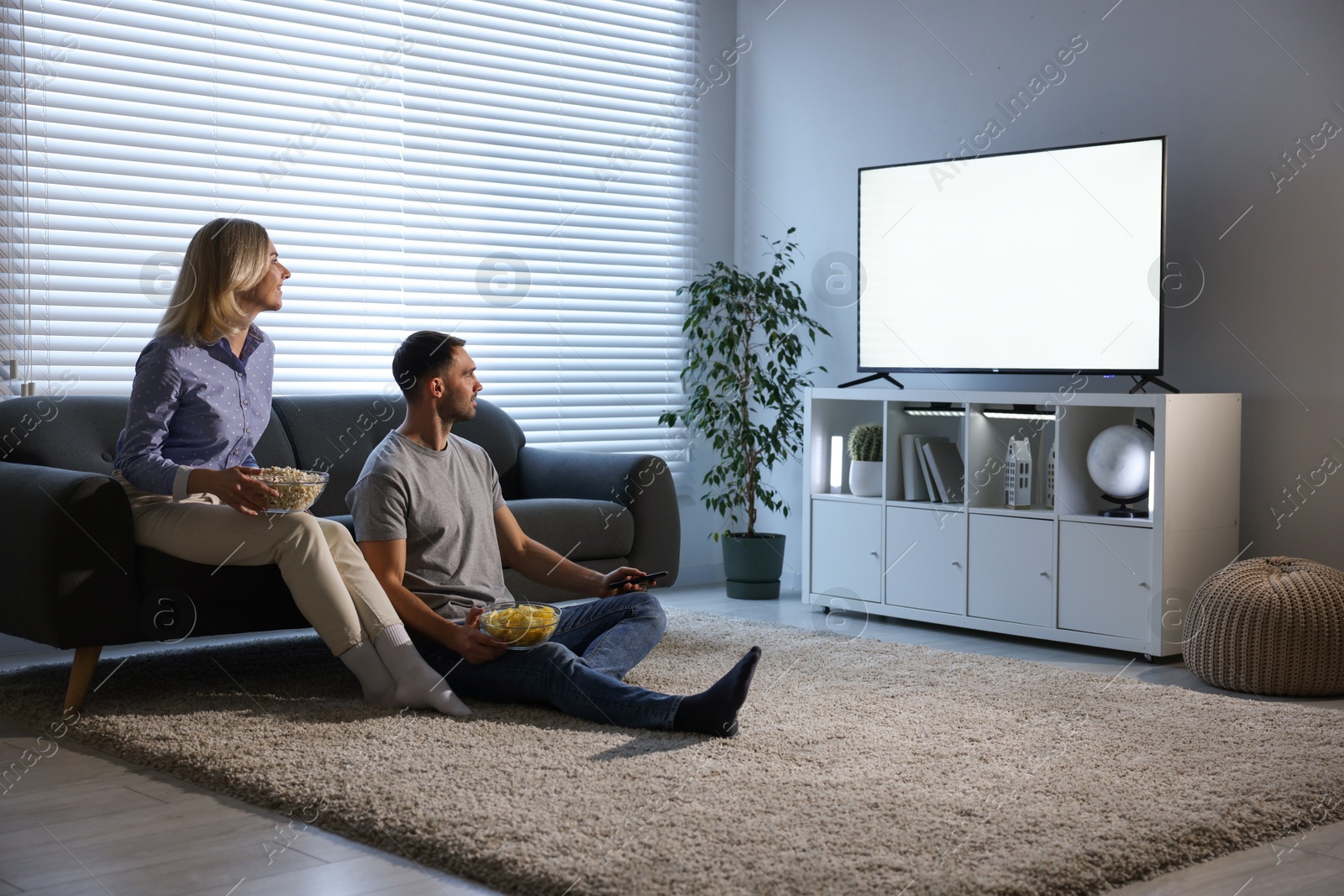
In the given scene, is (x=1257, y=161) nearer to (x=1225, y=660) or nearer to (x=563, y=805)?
(x=1225, y=660)

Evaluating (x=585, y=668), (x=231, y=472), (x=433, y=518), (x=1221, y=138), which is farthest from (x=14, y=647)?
(x=1221, y=138)

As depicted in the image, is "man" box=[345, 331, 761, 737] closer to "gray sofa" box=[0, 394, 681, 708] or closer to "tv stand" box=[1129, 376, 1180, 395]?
Answer: "gray sofa" box=[0, 394, 681, 708]

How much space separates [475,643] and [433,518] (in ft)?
1.07

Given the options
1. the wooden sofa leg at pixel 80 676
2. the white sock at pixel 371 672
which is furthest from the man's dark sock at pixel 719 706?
the wooden sofa leg at pixel 80 676

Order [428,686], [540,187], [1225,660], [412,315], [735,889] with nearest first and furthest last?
[735,889]
[428,686]
[1225,660]
[412,315]
[540,187]

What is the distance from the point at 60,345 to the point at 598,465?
1.68m

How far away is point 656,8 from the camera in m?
5.55

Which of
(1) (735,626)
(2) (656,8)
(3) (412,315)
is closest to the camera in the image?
(1) (735,626)

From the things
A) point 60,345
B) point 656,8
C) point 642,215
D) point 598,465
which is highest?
point 656,8

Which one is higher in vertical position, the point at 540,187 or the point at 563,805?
the point at 540,187

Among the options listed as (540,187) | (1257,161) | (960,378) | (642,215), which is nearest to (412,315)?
(540,187)

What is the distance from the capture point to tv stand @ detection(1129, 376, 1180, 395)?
398 cm

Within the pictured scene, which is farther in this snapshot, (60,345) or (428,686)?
(60,345)

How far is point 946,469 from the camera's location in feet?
14.7
